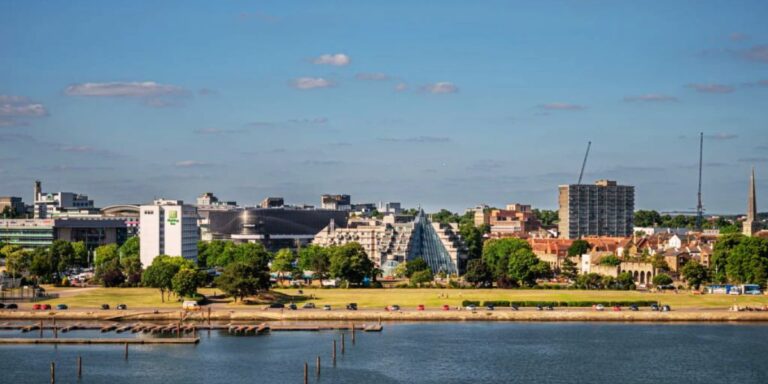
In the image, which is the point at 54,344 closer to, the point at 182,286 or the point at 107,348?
the point at 107,348

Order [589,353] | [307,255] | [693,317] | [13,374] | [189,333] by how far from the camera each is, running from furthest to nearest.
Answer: [307,255]
[693,317]
[189,333]
[589,353]
[13,374]

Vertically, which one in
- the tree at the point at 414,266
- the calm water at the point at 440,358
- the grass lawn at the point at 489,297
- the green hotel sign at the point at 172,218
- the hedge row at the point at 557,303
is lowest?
the calm water at the point at 440,358

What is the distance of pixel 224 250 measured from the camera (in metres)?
160

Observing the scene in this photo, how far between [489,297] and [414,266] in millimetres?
29594

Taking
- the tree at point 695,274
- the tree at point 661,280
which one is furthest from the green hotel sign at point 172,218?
the tree at point 695,274

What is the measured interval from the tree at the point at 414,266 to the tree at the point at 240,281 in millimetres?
37631

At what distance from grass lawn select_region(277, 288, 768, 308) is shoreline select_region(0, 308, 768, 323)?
221 inches

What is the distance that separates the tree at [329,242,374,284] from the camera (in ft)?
436

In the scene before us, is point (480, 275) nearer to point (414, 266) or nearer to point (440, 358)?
point (414, 266)

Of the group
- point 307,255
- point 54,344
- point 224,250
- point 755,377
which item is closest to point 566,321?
point 755,377

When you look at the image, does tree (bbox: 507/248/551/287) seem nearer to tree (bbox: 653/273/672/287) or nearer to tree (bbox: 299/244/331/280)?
tree (bbox: 653/273/672/287)

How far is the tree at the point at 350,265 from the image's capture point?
13288 centimetres

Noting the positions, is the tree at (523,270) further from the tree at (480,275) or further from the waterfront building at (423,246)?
the waterfront building at (423,246)

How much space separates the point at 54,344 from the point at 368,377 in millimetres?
28505
